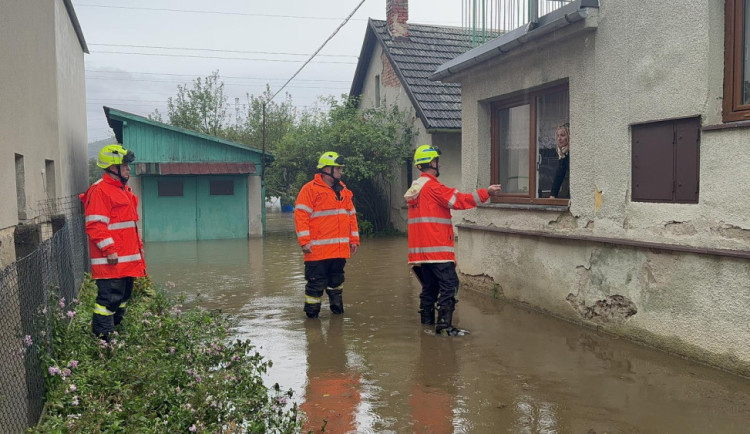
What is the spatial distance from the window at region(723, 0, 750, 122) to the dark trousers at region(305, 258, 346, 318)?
14.6ft

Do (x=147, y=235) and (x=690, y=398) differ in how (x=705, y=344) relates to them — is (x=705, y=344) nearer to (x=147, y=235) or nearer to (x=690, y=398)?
(x=690, y=398)

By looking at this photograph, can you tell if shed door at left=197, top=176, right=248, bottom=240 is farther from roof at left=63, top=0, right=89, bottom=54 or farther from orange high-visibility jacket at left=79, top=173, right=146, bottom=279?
orange high-visibility jacket at left=79, top=173, right=146, bottom=279

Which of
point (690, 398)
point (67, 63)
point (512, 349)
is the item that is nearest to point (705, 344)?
point (690, 398)

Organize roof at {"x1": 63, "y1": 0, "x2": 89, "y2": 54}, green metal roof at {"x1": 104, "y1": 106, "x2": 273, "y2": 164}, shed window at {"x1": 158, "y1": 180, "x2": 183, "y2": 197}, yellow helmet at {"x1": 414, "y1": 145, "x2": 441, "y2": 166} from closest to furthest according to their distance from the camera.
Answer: yellow helmet at {"x1": 414, "y1": 145, "x2": 441, "y2": 166} < roof at {"x1": 63, "y1": 0, "x2": 89, "y2": 54} < green metal roof at {"x1": 104, "y1": 106, "x2": 273, "y2": 164} < shed window at {"x1": 158, "y1": 180, "x2": 183, "y2": 197}

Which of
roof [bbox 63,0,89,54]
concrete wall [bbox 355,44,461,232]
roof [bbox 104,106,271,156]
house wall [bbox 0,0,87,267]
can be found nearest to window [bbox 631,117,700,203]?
house wall [bbox 0,0,87,267]

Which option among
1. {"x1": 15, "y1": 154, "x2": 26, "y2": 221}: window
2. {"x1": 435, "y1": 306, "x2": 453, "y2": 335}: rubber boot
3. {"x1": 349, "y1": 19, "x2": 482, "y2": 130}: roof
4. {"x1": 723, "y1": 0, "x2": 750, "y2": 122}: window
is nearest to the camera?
{"x1": 723, "y1": 0, "x2": 750, "y2": 122}: window

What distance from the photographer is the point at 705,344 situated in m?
5.88

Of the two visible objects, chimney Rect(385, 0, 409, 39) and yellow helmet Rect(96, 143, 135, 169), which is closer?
yellow helmet Rect(96, 143, 135, 169)

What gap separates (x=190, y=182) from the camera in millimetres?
21359

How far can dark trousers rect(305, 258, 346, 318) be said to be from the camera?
8.23 metres

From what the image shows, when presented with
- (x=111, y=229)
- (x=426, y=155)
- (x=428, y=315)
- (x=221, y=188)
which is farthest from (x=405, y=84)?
(x=111, y=229)

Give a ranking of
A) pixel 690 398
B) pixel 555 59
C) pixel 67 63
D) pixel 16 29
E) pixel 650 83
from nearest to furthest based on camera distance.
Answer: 1. pixel 690 398
2. pixel 650 83
3. pixel 555 59
4. pixel 16 29
5. pixel 67 63

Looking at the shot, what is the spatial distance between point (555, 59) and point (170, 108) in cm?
3224

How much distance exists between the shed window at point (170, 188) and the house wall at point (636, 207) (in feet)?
45.9
